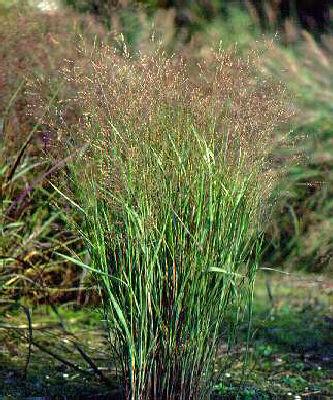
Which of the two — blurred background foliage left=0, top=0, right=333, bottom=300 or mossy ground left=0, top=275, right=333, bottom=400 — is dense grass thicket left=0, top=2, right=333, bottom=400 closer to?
blurred background foliage left=0, top=0, right=333, bottom=300

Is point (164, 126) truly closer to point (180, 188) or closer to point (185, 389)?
point (180, 188)

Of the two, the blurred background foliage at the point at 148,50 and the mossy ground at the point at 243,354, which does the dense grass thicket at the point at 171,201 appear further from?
the mossy ground at the point at 243,354

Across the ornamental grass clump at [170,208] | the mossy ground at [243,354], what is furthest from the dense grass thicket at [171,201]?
the mossy ground at [243,354]

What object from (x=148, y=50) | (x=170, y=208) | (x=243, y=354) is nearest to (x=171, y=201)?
(x=170, y=208)

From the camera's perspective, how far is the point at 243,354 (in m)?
5.96

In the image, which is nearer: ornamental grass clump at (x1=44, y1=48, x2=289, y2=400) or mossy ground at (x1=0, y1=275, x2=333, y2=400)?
ornamental grass clump at (x1=44, y1=48, x2=289, y2=400)

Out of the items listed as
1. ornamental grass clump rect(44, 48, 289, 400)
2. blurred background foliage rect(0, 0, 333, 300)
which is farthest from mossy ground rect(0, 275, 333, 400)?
ornamental grass clump rect(44, 48, 289, 400)

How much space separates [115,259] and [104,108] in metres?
0.60

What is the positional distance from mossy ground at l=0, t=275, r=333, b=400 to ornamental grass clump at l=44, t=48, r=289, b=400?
15.1 inches

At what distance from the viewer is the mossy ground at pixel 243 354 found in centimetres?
497

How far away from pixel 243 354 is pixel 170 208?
2263mm

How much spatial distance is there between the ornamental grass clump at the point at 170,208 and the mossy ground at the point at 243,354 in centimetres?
38

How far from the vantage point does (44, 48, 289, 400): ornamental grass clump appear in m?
3.93

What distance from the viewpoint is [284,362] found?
581 cm
